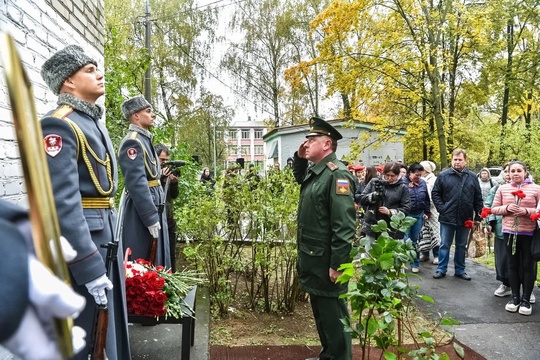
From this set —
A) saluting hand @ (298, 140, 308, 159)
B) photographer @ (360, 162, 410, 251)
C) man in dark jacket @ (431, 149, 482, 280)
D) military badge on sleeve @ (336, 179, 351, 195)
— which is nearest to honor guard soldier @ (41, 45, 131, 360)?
military badge on sleeve @ (336, 179, 351, 195)

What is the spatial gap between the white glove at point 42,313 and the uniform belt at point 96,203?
152cm

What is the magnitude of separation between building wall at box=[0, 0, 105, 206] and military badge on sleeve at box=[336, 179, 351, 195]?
192 cm

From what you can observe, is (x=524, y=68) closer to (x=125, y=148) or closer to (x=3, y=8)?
(x=125, y=148)

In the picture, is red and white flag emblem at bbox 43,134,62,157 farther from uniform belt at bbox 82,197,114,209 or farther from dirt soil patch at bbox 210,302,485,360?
dirt soil patch at bbox 210,302,485,360

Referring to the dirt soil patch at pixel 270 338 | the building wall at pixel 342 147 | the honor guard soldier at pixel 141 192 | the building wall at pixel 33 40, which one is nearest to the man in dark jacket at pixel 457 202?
A: the dirt soil patch at pixel 270 338

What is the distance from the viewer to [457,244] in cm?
618

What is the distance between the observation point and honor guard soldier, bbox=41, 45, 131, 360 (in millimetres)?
1871

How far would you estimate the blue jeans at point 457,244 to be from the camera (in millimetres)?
6117

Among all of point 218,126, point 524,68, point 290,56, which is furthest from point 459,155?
point 218,126

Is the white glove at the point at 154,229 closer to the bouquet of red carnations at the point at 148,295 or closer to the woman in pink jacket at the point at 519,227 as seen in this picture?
the bouquet of red carnations at the point at 148,295

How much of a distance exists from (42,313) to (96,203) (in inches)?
61.4

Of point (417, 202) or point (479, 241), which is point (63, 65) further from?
point (479, 241)

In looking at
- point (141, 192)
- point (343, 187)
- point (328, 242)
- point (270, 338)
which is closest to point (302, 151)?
point (343, 187)

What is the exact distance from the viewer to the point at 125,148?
360 cm
